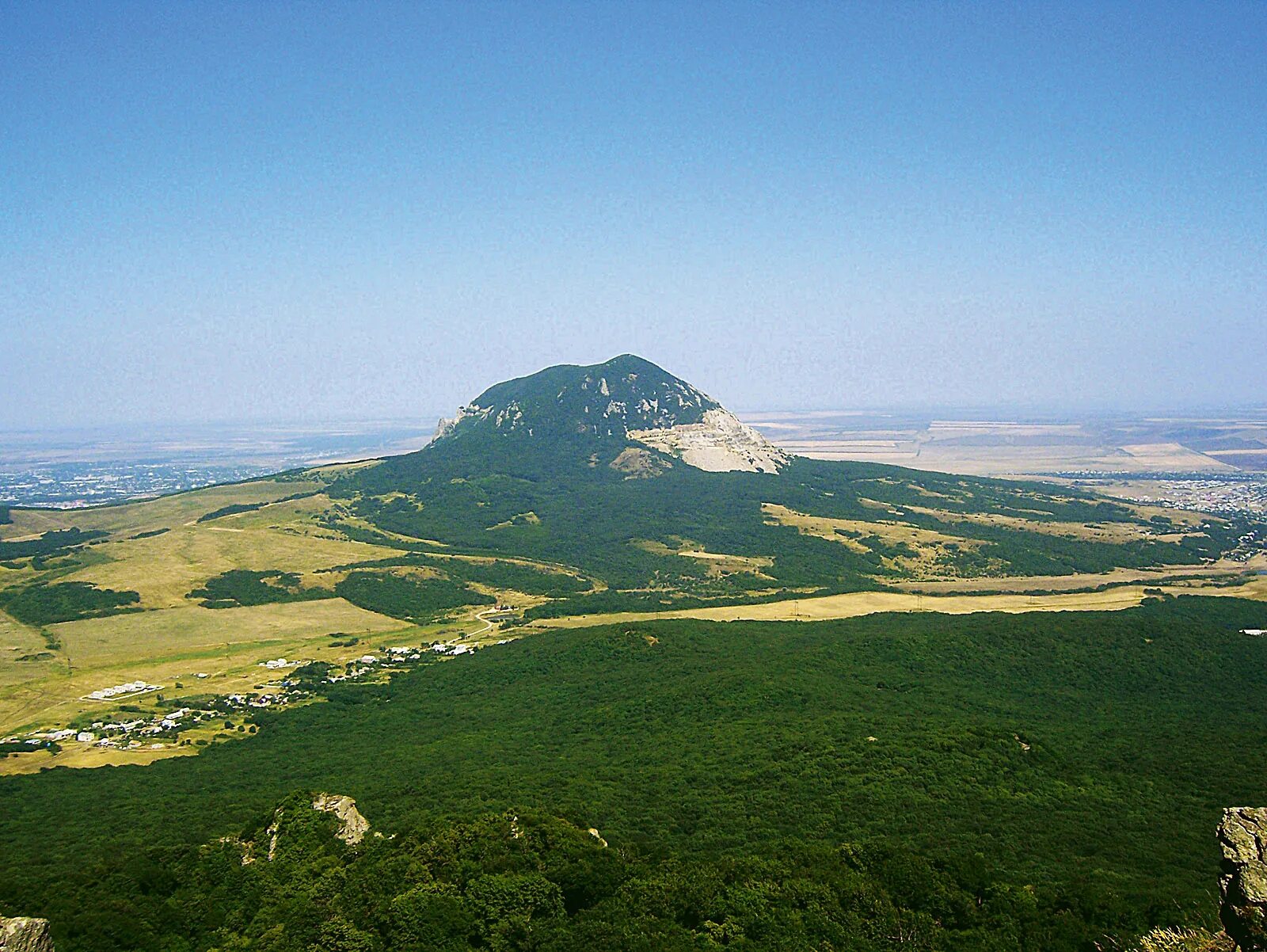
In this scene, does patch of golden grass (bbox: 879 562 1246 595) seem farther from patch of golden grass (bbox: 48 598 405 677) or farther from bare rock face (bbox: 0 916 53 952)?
bare rock face (bbox: 0 916 53 952)

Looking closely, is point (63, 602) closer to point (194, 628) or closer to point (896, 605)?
point (194, 628)

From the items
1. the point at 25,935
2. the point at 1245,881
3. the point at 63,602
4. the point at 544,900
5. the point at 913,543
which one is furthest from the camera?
the point at 913,543

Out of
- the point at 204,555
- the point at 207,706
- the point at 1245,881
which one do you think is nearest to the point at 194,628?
the point at 207,706

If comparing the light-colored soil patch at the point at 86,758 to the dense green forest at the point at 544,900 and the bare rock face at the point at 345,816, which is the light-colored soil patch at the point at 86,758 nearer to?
the bare rock face at the point at 345,816

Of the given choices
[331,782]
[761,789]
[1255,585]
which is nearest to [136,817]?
[331,782]

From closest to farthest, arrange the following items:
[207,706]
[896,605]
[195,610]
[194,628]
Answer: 1. [207,706]
2. [194,628]
3. [195,610]
4. [896,605]

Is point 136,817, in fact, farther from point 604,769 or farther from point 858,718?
point 858,718

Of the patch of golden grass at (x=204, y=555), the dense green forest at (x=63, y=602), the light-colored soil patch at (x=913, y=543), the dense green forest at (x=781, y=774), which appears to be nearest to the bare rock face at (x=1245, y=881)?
the dense green forest at (x=781, y=774)
